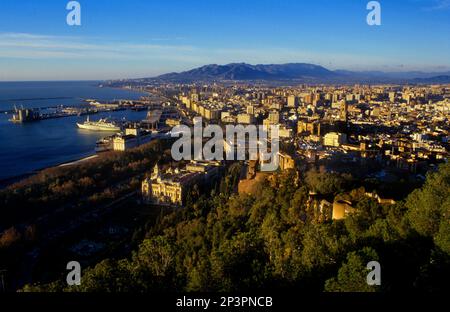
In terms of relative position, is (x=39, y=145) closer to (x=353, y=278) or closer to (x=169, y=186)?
(x=169, y=186)

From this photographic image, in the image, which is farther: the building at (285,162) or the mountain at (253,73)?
the mountain at (253,73)

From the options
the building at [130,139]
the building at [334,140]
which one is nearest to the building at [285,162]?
the building at [334,140]

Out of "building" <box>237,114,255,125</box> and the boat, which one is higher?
"building" <box>237,114,255,125</box>

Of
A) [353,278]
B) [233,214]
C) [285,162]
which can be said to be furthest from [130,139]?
[353,278]

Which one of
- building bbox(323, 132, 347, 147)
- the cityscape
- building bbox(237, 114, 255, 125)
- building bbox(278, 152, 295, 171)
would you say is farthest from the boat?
building bbox(278, 152, 295, 171)

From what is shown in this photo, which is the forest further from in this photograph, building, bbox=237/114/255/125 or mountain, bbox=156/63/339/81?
mountain, bbox=156/63/339/81

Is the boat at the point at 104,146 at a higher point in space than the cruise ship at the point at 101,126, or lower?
lower

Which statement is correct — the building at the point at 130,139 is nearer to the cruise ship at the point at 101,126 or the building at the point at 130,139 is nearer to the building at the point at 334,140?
the cruise ship at the point at 101,126

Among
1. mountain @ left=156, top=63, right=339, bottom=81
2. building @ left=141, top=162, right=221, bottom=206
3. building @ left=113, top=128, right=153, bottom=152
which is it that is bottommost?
building @ left=141, top=162, right=221, bottom=206
